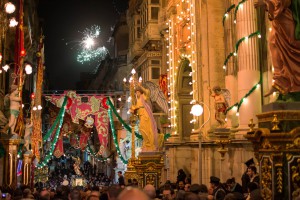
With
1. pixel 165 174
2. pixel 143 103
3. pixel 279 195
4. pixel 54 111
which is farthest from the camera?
pixel 54 111

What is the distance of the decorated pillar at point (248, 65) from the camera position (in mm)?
18703

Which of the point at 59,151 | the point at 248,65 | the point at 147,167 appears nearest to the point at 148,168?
the point at 147,167

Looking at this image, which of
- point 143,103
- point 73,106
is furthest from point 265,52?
point 73,106

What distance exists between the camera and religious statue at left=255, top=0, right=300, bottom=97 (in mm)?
8227

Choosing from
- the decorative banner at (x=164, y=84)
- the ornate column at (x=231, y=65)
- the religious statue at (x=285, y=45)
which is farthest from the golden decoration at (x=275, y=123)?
the decorative banner at (x=164, y=84)

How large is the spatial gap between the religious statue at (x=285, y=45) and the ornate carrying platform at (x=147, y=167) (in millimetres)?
12541

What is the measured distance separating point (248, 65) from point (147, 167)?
5783mm

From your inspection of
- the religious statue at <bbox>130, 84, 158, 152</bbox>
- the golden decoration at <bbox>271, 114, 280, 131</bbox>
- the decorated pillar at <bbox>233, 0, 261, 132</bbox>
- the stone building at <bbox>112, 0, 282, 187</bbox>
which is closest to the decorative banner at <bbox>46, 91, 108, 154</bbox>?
the stone building at <bbox>112, 0, 282, 187</bbox>

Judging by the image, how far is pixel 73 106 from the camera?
42625mm

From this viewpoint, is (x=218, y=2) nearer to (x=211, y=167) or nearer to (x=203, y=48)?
(x=203, y=48)

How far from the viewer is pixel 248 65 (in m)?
19.0

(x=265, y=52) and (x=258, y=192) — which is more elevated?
(x=265, y=52)

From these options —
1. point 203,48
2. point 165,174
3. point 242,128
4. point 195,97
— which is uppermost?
point 203,48

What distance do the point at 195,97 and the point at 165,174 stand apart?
9.73m
